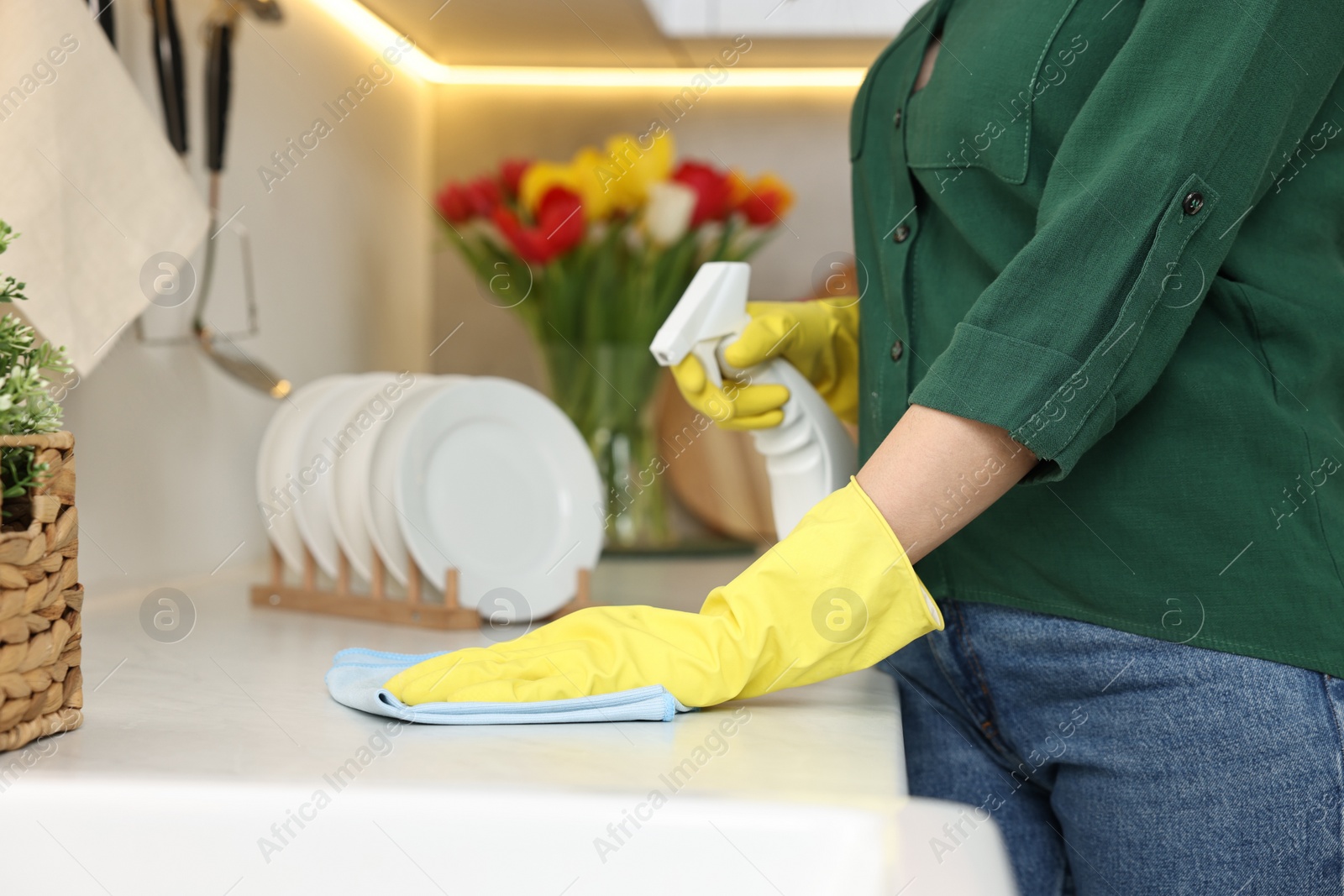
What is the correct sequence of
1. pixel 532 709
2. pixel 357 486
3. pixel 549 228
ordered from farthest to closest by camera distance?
pixel 549 228 → pixel 357 486 → pixel 532 709

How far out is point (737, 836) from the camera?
16.9 inches

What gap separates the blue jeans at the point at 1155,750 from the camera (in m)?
0.55

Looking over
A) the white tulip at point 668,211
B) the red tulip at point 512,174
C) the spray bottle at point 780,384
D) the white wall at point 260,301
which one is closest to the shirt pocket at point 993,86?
the spray bottle at point 780,384

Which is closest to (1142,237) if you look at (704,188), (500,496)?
(500,496)

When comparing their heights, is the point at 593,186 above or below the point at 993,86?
below

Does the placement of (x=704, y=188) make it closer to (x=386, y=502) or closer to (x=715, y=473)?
(x=715, y=473)

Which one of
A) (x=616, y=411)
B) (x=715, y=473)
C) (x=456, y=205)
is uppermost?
(x=456, y=205)

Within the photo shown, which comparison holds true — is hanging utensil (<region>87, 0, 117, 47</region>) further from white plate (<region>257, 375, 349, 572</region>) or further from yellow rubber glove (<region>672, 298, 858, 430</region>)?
yellow rubber glove (<region>672, 298, 858, 430</region>)

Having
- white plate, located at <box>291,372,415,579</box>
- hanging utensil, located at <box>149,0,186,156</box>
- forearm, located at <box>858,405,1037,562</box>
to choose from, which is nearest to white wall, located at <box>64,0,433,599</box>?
hanging utensil, located at <box>149,0,186,156</box>

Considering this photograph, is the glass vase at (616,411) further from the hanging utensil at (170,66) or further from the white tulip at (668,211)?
the hanging utensil at (170,66)

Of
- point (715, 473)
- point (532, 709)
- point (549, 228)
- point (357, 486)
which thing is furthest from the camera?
point (715, 473)

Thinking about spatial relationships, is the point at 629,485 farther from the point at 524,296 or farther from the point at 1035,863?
the point at 1035,863

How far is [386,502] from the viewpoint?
933 millimetres

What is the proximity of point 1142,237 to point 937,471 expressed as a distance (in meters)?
0.14
